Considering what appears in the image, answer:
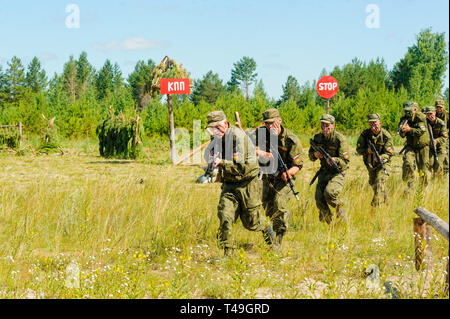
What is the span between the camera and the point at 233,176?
531 centimetres

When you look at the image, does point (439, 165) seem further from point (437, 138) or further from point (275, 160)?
point (275, 160)

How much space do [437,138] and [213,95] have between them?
191 feet

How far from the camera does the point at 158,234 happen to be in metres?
5.78

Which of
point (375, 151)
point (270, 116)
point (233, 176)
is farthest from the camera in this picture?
point (375, 151)

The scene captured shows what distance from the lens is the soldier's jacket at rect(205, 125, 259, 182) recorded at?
522 cm

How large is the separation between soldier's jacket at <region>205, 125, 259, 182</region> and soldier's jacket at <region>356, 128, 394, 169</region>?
325 centimetres

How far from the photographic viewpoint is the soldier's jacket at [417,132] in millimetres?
9031

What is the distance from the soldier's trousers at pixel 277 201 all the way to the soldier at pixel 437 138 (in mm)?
4704

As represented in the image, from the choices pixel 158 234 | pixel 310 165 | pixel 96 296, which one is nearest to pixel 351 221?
pixel 158 234

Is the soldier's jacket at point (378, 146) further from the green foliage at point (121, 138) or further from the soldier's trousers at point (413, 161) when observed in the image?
the green foliage at point (121, 138)

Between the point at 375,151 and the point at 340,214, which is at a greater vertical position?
the point at 375,151

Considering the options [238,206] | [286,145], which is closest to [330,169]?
[286,145]

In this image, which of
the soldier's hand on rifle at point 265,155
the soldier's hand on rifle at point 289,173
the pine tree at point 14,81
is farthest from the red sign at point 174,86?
the pine tree at point 14,81
